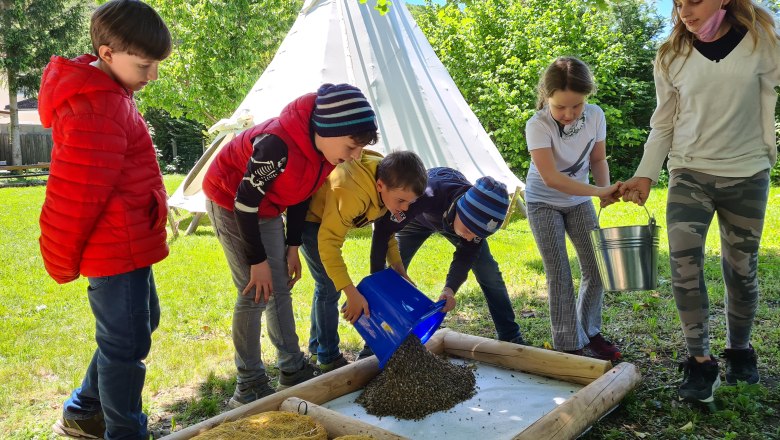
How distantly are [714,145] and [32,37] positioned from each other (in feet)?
85.8

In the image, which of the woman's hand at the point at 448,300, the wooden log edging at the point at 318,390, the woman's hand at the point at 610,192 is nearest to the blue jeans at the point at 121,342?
the wooden log edging at the point at 318,390

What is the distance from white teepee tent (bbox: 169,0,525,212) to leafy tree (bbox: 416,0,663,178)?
5468 millimetres

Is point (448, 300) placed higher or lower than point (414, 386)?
higher

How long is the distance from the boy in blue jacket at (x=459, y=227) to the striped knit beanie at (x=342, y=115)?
1.68ft

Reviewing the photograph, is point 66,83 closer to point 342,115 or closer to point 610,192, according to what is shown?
point 342,115

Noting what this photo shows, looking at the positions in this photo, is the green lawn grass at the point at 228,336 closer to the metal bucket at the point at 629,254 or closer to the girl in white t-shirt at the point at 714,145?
the girl in white t-shirt at the point at 714,145

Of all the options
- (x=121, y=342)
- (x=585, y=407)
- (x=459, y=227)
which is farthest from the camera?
(x=459, y=227)

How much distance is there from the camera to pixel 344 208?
2779 mm

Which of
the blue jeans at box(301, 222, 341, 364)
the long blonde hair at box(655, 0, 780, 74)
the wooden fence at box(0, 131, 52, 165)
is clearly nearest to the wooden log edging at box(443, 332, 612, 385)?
the blue jeans at box(301, 222, 341, 364)

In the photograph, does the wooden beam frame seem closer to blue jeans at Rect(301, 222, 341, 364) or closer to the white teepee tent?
blue jeans at Rect(301, 222, 341, 364)

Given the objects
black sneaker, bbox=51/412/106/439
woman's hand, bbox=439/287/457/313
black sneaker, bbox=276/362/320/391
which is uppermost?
woman's hand, bbox=439/287/457/313

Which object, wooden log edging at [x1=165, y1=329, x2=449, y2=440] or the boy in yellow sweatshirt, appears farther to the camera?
the boy in yellow sweatshirt

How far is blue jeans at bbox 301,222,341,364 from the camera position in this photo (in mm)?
3199

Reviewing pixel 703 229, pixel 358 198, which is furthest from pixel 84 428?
pixel 703 229
